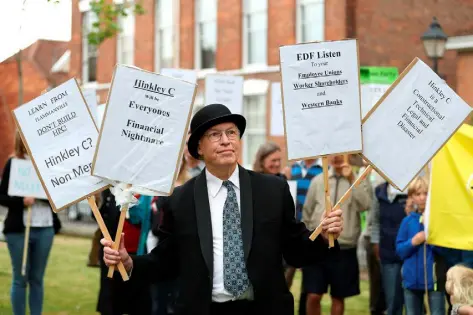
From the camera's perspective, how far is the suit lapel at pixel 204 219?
4.55 metres

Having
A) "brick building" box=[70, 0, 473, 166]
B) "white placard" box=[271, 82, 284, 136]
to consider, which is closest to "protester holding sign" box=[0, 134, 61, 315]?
"white placard" box=[271, 82, 284, 136]

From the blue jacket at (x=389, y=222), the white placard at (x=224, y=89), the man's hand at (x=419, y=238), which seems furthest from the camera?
the white placard at (x=224, y=89)

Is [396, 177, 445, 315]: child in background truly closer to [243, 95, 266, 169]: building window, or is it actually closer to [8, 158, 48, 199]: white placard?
[8, 158, 48, 199]: white placard

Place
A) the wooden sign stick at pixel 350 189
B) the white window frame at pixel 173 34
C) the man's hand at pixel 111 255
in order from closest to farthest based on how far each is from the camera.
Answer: the man's hand at pixel 111 255, the wooden sign stick at pixel 350 189, the white window frame at pixel 173 34

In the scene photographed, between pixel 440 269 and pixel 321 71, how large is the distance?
12.1ft

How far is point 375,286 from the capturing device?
1069 centimetres

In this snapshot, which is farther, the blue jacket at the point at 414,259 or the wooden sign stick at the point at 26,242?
the wooden sign stick at the point at 26,242

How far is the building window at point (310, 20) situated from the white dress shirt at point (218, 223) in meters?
16.5

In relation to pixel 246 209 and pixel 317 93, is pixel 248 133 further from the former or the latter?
pixel 246 209

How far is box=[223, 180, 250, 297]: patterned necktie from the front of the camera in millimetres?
4516

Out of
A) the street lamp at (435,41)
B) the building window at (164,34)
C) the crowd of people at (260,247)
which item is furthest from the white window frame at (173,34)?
the crowd of people at (260,247)

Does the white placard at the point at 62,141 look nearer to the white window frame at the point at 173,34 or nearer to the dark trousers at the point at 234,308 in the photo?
the dark trousers at the point at 234,308

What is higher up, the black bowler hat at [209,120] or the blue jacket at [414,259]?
the black bowler hat at [209,120]

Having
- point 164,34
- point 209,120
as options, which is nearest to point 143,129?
point 209,120
